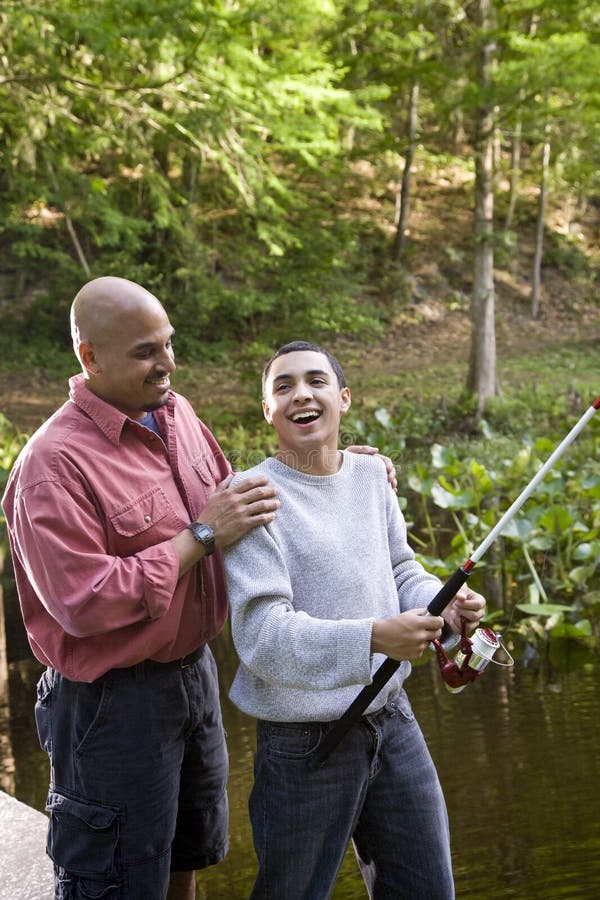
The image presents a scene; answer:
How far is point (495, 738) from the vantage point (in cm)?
408

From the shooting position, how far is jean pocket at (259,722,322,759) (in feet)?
6.06

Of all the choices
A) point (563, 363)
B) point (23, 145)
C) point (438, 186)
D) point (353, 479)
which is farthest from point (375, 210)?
point (353, 479)

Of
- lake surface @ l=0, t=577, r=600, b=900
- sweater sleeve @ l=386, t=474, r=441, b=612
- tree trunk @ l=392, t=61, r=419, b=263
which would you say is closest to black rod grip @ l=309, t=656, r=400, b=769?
sweater sleeve @ l=386, t=474, r=441, b=612

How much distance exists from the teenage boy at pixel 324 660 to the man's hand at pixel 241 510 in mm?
28

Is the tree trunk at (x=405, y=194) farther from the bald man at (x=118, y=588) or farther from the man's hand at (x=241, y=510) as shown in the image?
the man's hand at (x=241, y=510)

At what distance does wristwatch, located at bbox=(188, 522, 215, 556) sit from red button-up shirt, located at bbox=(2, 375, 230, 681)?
0.06 m

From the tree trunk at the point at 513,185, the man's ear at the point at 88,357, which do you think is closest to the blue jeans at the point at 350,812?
the man's ear at the point at 88,357

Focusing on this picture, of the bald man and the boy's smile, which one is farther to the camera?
the boy's smile

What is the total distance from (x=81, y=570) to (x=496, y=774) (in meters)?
2.52

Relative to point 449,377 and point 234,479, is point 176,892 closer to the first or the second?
point 234,479

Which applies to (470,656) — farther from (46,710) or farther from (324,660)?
(46,710)

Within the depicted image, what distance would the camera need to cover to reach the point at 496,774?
3770mm

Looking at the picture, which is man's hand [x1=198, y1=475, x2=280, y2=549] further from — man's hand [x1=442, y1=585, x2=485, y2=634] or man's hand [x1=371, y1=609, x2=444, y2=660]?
man's hand [x1=442, y1=585, x2=485, y2=634]

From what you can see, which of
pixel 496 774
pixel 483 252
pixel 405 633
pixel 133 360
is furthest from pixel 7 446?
pixel 405 633
